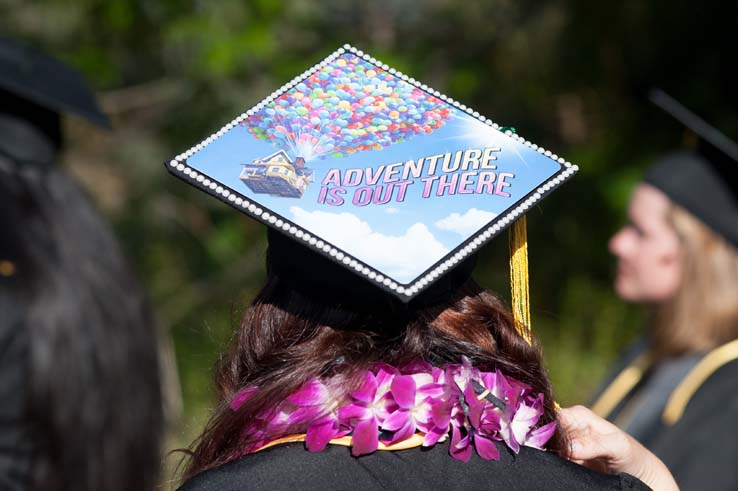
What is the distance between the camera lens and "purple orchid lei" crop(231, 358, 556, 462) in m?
1.34

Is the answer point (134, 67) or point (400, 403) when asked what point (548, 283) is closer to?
point (134, 67)

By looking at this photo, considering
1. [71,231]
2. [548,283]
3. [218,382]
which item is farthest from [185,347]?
[218,382]

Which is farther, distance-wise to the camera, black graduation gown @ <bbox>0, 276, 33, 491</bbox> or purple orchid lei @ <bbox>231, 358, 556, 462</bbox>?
black graduation gown @ <bbox>0, 276, 33, 491</bbox>

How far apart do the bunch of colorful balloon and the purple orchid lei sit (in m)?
0.36

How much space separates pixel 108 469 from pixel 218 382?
61 centimetres

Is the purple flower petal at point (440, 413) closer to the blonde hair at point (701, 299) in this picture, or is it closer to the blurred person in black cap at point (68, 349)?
the blurred person in black cap at point (68, 349)

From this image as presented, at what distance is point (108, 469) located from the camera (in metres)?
2.06

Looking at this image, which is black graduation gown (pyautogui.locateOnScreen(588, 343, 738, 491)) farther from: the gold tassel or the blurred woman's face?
the gold tassel

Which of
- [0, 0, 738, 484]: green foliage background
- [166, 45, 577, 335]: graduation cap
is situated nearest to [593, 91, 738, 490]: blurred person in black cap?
[166, 45, 577, 335]: graduation cap

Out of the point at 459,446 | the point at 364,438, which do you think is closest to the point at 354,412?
the point at 364,438

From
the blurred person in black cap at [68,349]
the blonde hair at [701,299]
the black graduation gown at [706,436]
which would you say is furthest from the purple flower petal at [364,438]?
the blonde hair at [701,299]

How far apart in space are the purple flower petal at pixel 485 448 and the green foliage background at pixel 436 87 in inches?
171

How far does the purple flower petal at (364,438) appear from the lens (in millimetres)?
1332

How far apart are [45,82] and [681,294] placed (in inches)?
80.4
